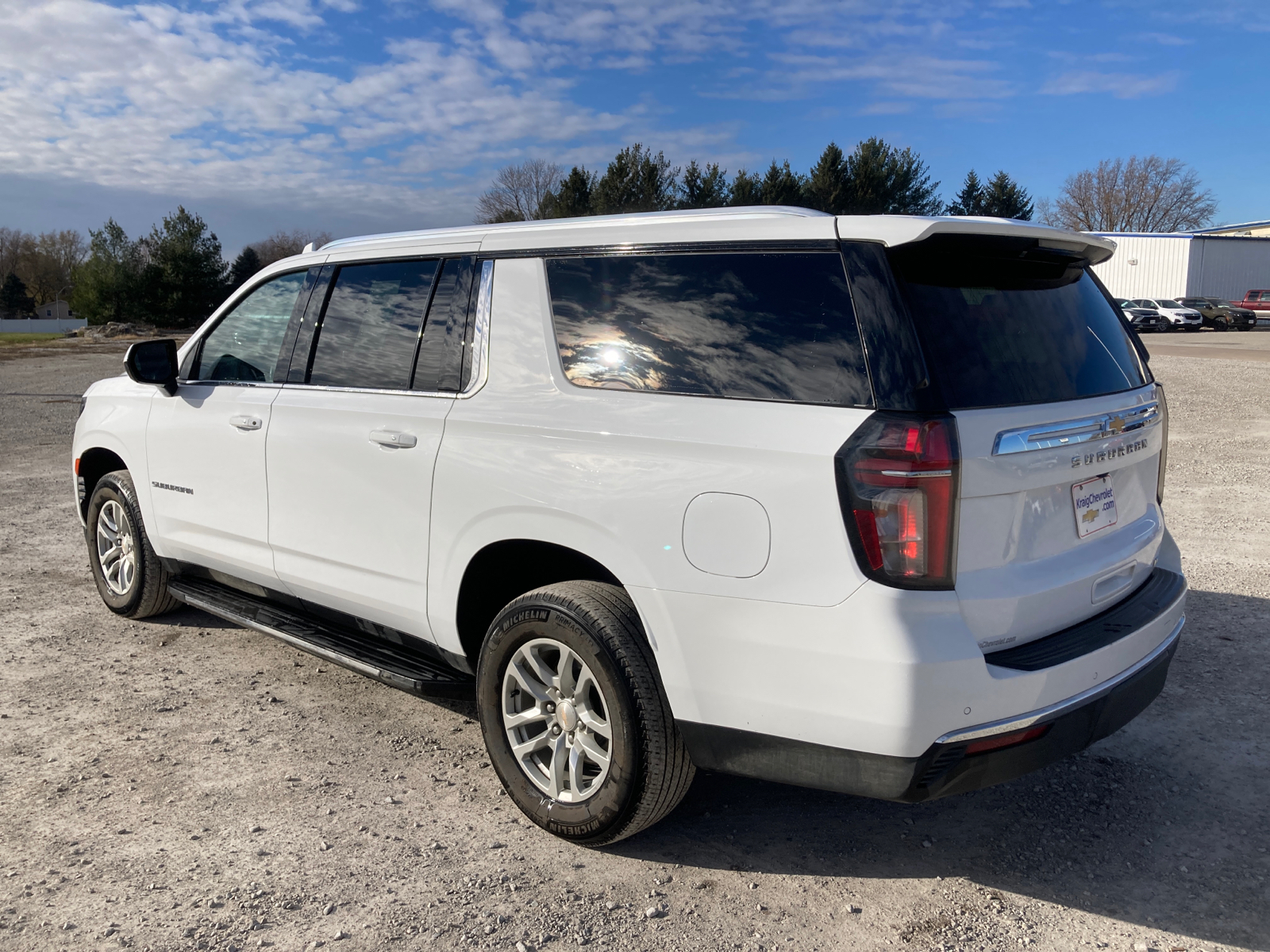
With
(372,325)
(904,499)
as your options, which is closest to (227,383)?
(372,325)

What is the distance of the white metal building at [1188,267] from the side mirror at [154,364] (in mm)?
57411

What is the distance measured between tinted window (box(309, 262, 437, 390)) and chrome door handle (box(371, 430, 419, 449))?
0.62 feet

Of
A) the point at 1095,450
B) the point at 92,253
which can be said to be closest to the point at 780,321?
the point at 1095,450

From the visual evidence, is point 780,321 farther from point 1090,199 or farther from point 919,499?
point 1090,199

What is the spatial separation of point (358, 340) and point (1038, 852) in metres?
3.05

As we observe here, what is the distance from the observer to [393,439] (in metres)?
3.37

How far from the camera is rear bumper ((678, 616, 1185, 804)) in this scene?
93.5 inches

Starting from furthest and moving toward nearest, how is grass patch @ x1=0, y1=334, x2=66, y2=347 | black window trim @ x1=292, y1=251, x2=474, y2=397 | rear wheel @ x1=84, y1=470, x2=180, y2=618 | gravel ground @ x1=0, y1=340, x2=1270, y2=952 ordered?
grass patch @ x1=0, y1=334, x2=66, y2=347, rear wheel @ x1=84, y1=470, x2=180, y2=618, black window trim @ x1=292, y1=251, x2=474, y2=397, gravel ground @ x1=0, y1=340, x2=1270, y2=952

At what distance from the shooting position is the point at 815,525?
2.36m

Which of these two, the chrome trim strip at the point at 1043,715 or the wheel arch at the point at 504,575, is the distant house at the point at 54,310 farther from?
the chrome trim strip at the point at 1043,715

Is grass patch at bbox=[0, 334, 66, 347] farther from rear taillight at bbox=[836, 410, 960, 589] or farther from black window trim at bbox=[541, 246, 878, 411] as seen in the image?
rear taillight at bbox=[836, 410, 960, 589]

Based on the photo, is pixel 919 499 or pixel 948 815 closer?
pixel 919 499

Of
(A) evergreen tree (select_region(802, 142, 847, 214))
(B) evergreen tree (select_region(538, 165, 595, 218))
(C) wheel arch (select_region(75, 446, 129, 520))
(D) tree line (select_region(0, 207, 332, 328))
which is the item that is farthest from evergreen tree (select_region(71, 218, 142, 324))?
(C) wheel arch (select_region(75, 446, 129, 520))

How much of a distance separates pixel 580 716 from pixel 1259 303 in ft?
177
